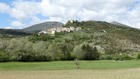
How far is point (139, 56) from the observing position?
137 m

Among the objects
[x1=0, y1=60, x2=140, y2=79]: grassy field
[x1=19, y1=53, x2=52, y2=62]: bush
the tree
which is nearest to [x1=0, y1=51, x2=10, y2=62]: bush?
[x1=19, y1=53, x2=52, y2=62]: bush

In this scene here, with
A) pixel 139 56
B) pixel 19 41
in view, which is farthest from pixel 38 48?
pixel 139 56

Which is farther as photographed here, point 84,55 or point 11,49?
point 84,55

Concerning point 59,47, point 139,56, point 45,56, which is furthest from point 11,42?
point 139,56

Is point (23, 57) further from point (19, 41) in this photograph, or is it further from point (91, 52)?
point (91, 52)

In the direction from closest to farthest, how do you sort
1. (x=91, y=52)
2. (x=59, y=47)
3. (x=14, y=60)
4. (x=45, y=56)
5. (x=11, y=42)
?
1. (x=14, y=60)
2. (x=45, y=56)
3. (x=11, y=42)
4. (x=91, y=52)
5. (x=59, y=47)

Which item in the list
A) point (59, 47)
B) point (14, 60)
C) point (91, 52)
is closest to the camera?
point (14, 60)

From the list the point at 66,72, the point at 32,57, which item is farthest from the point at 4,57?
the point at 66,72

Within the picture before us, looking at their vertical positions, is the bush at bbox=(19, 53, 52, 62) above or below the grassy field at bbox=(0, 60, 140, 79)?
above

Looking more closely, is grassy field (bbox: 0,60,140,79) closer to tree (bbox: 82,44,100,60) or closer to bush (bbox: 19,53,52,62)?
bush (bbox: 19,53,52,62)

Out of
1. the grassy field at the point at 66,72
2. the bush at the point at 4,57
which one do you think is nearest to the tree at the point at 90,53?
the bush at the point at 4,57

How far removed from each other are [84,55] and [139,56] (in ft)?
95.4

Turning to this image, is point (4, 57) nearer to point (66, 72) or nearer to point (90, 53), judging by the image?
point (90, 53)

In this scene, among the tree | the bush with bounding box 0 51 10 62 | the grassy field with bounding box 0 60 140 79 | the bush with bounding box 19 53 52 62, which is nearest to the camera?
the grassy field with bounding box 0 60 140 79
